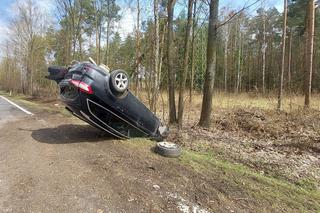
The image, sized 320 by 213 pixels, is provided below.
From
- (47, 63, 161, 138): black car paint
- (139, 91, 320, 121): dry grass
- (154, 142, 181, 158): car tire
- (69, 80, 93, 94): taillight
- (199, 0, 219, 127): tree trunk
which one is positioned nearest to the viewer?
(154, 142, 181, 158): car tire

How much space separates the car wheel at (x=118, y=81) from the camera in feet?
17.5

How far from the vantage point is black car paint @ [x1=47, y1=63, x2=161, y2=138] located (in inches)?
206

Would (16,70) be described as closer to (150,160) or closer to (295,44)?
(295,44)

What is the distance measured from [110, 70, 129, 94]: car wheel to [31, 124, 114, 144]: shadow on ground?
1332 millimetres

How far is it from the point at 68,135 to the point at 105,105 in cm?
165

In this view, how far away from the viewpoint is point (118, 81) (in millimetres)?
5410

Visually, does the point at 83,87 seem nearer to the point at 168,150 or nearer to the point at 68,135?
the point at 68,135

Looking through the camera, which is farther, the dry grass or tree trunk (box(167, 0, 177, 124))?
the dry grass

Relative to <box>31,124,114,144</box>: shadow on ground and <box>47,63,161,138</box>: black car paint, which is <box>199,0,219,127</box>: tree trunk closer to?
<box>47,63,161,138</box>: black car paint

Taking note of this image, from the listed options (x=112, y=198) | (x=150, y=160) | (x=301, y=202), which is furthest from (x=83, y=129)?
(x=301, y=202)

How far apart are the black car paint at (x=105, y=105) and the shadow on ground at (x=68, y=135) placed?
1.88 ft

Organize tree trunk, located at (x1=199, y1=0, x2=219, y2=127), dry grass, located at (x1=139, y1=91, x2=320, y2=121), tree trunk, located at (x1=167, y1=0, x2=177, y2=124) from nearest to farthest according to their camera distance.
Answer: tree trunk, located at (x1=199, y1=0, x2=219, y2=127)
tree trunk, located at (x1=167, y1=0, x2=177, y2=124)
dry grass, located at (x1=139, y1=91, x2=320, y2=121)

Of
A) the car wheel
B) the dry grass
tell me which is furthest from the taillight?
the dry grass

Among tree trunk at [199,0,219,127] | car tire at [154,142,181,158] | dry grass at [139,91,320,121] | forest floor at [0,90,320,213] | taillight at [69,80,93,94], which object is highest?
tree trunk at [199,0,219,127]
